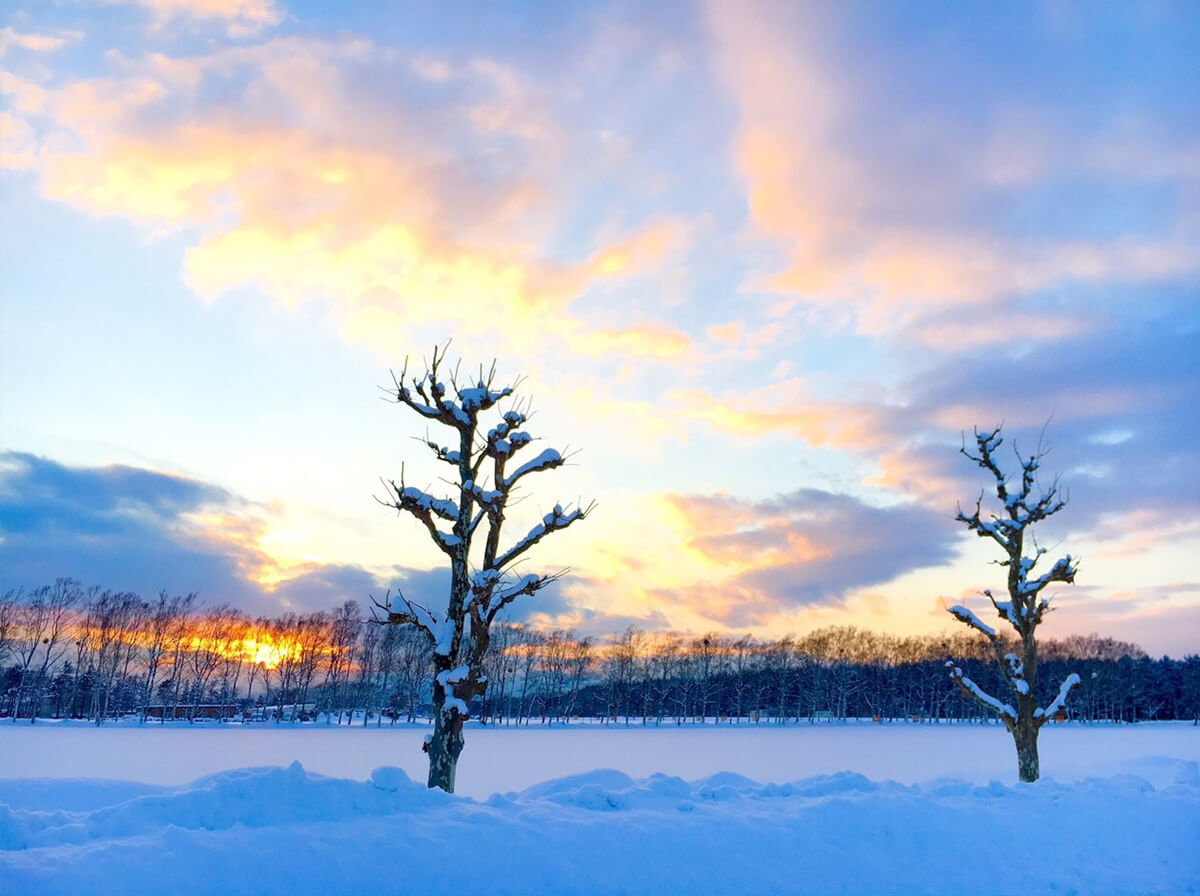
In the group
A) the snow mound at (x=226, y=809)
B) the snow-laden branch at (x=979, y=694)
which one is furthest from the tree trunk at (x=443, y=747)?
the snow-laden branch at (x=979, y=694)

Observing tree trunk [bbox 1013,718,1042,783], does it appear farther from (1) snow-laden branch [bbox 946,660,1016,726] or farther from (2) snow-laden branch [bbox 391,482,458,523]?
(2) snow-laden branch [bbox 391,482,458,523]

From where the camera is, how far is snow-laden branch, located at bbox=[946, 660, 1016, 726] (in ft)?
59.0

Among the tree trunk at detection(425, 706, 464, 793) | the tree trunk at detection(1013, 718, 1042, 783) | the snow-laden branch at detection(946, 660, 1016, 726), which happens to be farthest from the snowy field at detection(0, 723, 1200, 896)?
the snow-laden branch at detection(946, 660, 1016, 726)

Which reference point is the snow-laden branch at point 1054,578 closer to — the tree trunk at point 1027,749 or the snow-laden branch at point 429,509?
the tree trunk at point 1027,749

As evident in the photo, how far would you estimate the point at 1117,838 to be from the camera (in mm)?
10547

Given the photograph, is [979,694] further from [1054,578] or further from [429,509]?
[429,509]

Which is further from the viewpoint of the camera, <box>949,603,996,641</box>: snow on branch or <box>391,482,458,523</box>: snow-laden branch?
<box>949,603,996,641</box>: snow on branch

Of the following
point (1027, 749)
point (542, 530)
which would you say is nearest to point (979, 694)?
point (1027, 749)

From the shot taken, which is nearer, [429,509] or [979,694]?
[429,509]

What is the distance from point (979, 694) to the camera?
1853 cm

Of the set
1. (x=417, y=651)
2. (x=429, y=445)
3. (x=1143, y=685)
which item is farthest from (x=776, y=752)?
(x=1143, y=685)

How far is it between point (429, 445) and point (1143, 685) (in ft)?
474

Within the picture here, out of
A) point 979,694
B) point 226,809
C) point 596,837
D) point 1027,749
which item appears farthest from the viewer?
point 979,694

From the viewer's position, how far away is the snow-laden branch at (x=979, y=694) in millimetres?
17984
